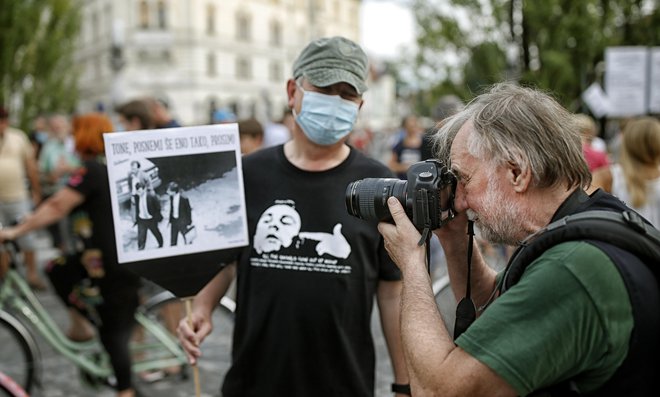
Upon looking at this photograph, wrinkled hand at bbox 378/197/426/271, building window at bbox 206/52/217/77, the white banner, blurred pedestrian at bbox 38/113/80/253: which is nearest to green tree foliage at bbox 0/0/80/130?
blurred pedestrian at bbox 38/113/80/253

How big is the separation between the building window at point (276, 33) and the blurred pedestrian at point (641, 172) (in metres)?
67.0

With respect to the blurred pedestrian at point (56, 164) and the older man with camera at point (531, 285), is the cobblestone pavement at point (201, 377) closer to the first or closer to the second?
the older man with camera at point (531, 285)

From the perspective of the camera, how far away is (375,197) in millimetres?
1954

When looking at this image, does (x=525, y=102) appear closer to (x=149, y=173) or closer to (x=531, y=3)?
(x=149, y=173)

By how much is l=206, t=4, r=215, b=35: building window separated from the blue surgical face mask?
2442 inches

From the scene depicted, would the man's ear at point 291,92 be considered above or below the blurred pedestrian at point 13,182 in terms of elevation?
above

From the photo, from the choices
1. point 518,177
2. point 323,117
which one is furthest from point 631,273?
point 323,117

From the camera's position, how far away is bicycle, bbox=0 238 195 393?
443 centimetres

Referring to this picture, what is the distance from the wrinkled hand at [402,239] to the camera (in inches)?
70.3

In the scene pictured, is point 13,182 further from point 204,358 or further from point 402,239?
point 402,239

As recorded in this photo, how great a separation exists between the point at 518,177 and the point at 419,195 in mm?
247

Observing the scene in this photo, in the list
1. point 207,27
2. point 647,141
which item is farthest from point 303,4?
point 647,141

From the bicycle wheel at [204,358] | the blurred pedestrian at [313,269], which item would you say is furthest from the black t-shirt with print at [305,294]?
the bicycle wheel at [204,358]

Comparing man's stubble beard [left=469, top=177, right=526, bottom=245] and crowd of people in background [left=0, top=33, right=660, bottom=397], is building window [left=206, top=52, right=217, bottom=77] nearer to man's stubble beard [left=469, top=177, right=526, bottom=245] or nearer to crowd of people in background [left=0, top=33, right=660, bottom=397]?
crowd of people in background [left=0, top=33, right=660, bottom=397]
